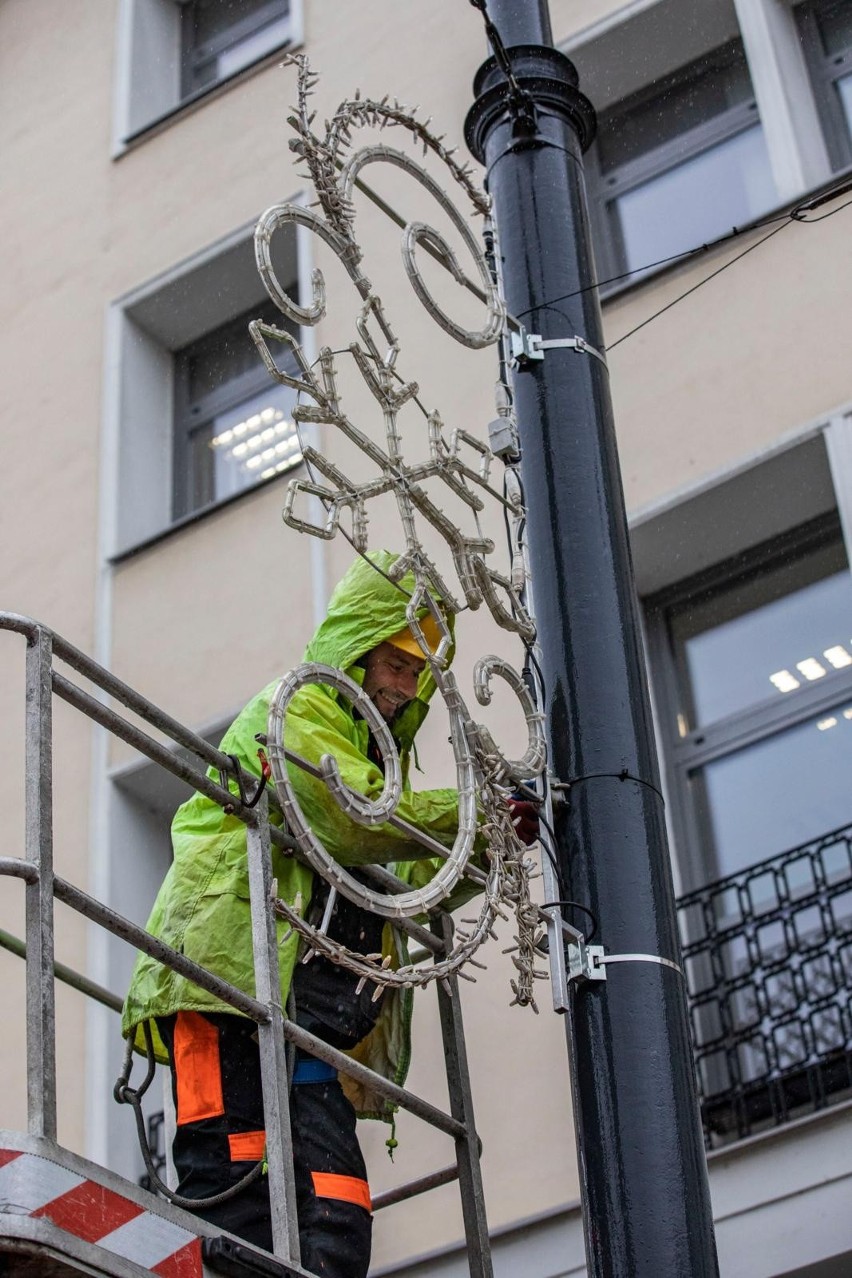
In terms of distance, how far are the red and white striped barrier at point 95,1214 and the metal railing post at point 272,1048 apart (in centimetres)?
39

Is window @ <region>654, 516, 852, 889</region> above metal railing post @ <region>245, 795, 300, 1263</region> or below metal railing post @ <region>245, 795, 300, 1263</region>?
above

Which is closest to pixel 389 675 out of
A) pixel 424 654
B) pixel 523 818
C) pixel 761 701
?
pixel 424 654

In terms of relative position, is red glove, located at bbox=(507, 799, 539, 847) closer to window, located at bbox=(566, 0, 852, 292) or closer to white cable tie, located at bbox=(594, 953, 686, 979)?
white cable tie, located at bbox=(594, 953, 686, 979)

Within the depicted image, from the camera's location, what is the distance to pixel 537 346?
5.82 metres

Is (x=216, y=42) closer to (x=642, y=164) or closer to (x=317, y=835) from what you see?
(x=642, y=164)

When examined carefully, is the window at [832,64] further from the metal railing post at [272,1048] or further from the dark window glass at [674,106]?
the metal railing post at [272,1048]

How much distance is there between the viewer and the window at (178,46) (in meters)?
13.9

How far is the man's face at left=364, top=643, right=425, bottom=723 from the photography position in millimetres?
5805

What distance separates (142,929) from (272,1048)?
0.51 metres

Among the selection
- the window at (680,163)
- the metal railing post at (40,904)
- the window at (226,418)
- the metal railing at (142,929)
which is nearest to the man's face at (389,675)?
the metal railing at (142,929)

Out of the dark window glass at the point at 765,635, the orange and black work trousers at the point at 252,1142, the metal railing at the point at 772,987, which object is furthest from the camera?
the dark window glass at the point at 765,635

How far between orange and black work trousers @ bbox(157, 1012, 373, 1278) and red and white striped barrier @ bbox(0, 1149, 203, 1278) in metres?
0.76

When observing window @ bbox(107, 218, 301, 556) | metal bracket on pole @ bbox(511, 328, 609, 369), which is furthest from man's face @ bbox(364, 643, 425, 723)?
window @ bbox(107, 218, 301, 556)

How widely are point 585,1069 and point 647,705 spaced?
40.4 inches
